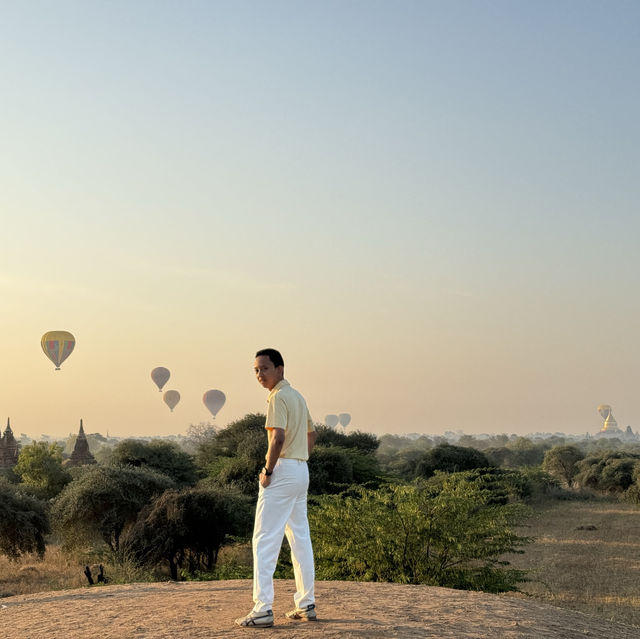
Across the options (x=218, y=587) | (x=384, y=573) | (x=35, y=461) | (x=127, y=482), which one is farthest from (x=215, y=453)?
(x=218, y=587)

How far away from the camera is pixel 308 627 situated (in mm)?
7711

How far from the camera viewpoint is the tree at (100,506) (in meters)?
25.8

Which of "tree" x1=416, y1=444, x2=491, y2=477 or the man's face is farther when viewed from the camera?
"tree" x1=416, y1=444, x2=491, y2=477

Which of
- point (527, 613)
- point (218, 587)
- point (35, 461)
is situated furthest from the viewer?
point (35, 461)

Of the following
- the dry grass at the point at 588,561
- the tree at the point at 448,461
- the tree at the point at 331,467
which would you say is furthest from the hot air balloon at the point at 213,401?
the tree at the point at 331,467

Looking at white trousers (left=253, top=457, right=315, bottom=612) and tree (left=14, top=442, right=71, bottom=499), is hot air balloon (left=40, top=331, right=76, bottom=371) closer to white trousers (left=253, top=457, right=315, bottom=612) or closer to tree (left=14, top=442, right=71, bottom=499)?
tree (left=14, top=442, right=71, bottom=499)

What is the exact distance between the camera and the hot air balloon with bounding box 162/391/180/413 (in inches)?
5015

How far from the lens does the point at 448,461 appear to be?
5447cm

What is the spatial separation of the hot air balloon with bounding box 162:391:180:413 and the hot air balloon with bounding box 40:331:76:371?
51.5m

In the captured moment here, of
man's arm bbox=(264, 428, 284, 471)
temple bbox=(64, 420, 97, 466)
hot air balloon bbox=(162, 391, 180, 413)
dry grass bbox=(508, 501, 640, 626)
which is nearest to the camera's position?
man's arm bbox=(264, 428, 284, 471)

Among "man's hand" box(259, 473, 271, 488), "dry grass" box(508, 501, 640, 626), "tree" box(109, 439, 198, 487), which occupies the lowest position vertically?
"dry grass" box(508, 501, 640, 626)

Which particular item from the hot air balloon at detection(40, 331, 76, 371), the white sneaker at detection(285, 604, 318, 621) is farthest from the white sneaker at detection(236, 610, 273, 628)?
the hot air balloon at detection(40, 331, 76, 371)

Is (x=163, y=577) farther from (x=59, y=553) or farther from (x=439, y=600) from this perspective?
(x=439, y=600)

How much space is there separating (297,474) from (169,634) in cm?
207
